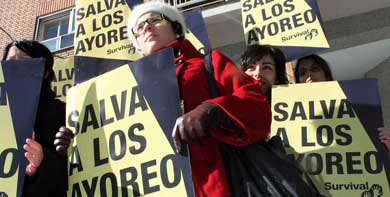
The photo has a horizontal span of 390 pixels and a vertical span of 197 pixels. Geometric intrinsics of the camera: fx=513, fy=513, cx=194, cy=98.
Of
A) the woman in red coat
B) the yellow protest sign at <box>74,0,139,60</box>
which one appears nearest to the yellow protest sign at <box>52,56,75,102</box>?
the yellow protest sign at <box>74,0,139,60</box>

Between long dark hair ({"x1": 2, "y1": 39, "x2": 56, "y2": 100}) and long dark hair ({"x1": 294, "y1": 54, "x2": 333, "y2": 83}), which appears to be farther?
long dark hair ({"x1": 294, "y1": 54, "x2": 333, "y2": 83})

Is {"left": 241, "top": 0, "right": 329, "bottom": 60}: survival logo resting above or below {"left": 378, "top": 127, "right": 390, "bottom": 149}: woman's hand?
above

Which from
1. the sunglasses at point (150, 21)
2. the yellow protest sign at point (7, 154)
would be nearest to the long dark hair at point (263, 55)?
the sunglasses at point (150, 21)

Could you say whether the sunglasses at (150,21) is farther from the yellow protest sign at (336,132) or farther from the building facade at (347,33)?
the building facade at (347,33)

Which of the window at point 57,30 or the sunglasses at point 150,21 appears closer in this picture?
the sunglasses at point 150,21

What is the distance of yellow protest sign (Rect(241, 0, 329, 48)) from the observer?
13.3 feet

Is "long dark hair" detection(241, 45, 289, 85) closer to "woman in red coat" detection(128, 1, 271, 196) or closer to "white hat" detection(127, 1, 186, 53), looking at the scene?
"white hat" detection(127, 1, 186, 53)

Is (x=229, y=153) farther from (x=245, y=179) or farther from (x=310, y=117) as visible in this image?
(x=310, y=117)

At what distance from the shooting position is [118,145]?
207 centimetres

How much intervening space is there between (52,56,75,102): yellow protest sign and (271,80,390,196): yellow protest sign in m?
2.11

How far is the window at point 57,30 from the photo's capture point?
34.2 ft

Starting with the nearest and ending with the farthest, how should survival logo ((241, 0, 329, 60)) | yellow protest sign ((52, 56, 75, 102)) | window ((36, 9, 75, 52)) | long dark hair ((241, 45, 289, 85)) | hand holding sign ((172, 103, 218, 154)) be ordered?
hand holding sign ((172, 103, 218, 154)), long dark hair ((241, 45, 289, 85)), survival logo ((241, 0, 329, 60)), yellow protest sign ((52, 56, 75, 102)), window ((36, 9, 75, 52))

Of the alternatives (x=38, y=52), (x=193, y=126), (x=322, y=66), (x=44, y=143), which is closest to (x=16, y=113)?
(x=44, y=143)

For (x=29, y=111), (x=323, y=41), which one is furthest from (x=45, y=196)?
(x=323, y=41)
